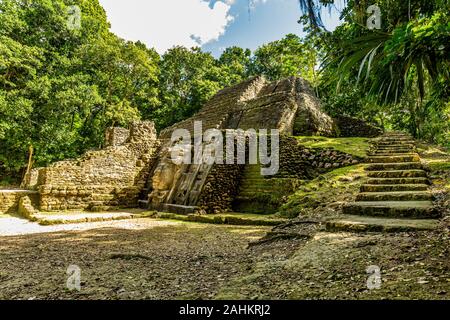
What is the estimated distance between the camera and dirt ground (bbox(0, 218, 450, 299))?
6.95 ft

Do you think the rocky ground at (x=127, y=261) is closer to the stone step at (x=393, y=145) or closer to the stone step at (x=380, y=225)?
the stone step at (x=380, y=225)

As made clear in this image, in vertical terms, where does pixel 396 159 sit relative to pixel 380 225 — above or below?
above

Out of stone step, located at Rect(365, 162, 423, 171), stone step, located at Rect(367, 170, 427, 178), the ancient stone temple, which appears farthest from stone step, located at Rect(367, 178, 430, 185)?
the ancient stone temple

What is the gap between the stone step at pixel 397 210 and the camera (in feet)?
12.4

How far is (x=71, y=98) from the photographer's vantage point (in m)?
16.0

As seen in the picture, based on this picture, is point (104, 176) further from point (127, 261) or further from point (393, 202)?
point (393, 202)

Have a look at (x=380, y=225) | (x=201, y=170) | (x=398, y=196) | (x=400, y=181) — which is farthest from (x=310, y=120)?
(x=380, y=225)

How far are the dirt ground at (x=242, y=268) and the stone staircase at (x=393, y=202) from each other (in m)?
0.29

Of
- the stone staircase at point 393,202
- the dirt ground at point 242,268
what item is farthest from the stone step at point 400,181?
the dirt ground at point 242,268

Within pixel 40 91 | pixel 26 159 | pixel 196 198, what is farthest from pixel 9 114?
pixel 196 198

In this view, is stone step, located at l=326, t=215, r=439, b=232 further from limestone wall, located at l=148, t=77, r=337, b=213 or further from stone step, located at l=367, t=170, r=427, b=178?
limestone wall, located at l=148, t=77, r=337, b=213

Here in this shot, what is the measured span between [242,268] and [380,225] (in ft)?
5.83

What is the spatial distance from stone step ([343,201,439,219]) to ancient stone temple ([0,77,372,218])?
362 cm

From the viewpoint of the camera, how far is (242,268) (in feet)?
10.5
